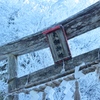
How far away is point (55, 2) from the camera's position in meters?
6.15

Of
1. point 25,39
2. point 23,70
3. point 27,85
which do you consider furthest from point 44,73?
point 23,70

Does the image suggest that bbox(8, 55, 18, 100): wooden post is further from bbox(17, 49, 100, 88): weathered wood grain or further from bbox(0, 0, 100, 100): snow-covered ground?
bbox(0, 0, 100, 100): snow-covered ground

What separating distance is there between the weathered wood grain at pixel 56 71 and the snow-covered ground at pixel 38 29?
2.29 meters

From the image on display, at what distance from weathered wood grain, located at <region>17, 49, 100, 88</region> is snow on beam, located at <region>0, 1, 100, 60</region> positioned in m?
0.24

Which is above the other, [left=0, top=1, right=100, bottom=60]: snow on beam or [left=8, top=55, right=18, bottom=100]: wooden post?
[left=0, top=1, right=100, bottom=60]: snow on beam

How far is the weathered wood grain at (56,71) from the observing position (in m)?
2.02

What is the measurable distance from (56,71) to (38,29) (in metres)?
3.40

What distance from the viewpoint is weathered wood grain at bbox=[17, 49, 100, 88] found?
2.02 metres

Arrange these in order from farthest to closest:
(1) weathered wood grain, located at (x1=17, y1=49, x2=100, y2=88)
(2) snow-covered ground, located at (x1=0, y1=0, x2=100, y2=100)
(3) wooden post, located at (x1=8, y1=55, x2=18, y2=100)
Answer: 1. (2) snow-covered ground, located at (x1=0, y1=0, x2=100, y2=100)
2. (3) wooden post, located at (x1=8, y1=55, x2=18, y2=100)
3. (1) weathered wood grain, located at (x1=17, y1=49, x2=100, y2=88)

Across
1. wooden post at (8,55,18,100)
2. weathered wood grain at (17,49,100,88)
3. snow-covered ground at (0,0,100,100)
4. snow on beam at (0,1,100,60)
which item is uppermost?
snow-covered ground at (0,0,100,100)

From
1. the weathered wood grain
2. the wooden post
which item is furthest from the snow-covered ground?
the weathered wood grain

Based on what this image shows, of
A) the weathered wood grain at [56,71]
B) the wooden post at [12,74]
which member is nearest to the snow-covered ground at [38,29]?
the wooden post at [12,74]

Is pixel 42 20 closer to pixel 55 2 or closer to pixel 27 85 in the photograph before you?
pixel 55 2

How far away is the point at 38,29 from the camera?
5477mm
